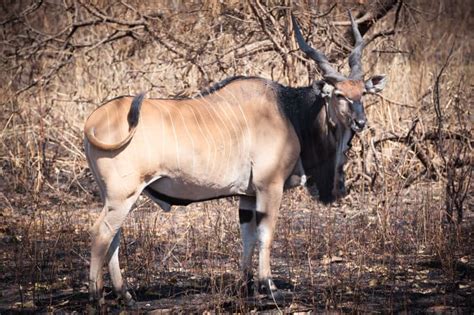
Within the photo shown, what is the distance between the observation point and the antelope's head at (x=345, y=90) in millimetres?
4188

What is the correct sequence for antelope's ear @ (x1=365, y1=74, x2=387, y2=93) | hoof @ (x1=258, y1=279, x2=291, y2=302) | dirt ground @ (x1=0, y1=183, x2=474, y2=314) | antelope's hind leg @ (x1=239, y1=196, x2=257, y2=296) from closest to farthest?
dirt ground @ (x1=0, y1=183, x2=474, y2=314), hoof @ (x1=258, y1=279, x2=291, y2=302), antelope's hind leg @ (x1=239, y1=196, x2=257, y2=296), antelope's ear @ (x1=365, y1=74, x2=387, y2=93)

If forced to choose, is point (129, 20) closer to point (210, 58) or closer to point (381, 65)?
point (210, 58)

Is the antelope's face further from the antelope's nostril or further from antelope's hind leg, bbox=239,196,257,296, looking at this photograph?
antelope's hind leg, bbox=239,196,257,296

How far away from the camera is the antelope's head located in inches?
165

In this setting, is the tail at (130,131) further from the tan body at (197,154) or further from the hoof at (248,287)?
the hoof at (248,287)

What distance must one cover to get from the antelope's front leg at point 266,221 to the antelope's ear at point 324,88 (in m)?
0.56

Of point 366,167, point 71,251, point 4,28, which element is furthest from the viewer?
point 4,28

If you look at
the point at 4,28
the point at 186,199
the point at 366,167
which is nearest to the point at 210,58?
the point at 366,167

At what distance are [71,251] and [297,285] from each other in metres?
1.51

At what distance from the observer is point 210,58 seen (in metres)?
6.74

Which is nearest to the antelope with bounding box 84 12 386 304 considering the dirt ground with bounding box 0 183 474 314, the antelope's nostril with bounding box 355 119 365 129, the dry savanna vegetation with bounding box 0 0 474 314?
the antelope's nostril with bounding box 355 119 365 129

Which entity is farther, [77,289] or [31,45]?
[31,45]

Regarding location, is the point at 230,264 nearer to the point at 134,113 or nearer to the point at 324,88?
the point at 324,88

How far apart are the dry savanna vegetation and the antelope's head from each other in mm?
557
